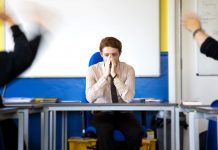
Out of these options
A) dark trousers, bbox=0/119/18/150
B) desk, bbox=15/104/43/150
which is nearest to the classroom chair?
desk, bbox=15/104/43/150

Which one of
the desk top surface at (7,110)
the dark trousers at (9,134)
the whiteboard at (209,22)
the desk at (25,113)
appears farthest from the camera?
the whiteboard at (209,22)

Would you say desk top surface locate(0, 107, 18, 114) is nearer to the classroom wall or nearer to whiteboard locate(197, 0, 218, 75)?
the classroom wall

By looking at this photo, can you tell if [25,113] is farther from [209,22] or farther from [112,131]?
[209,22]

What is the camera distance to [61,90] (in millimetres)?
4465

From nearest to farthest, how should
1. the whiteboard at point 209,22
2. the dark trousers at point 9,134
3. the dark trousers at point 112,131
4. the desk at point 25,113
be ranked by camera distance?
the dark trousers at point 9,134 < the desk at point 25,113 < the dark trousers at point 112,131 < the whiteboard at point 209,22

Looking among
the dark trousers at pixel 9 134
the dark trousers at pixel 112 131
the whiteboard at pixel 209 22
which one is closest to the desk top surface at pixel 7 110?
the dark trousers at pixel 9 134

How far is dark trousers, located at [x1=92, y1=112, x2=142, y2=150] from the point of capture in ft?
9.68

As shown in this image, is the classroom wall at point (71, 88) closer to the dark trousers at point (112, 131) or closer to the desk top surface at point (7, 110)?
A: the dark trousers at point (112, 131)

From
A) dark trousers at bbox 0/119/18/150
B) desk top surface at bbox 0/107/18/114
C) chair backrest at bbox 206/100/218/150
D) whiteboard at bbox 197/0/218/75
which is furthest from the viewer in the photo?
whiteboard at bbox 197/0/218/75

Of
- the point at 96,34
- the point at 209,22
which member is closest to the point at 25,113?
the point at 96,34

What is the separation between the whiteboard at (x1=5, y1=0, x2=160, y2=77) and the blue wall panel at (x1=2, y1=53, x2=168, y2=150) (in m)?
0.09

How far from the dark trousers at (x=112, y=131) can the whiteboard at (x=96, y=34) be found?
1364mm

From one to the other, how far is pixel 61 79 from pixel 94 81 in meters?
1.26

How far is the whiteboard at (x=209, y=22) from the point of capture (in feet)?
14.4
